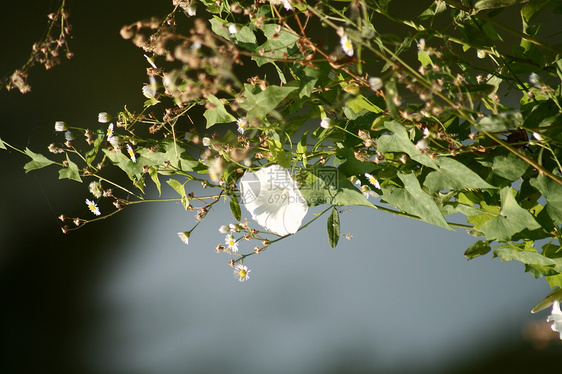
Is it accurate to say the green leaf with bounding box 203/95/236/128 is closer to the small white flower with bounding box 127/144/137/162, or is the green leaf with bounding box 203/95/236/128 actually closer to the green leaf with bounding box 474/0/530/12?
the small white flower with bounding box 127/144/137/162

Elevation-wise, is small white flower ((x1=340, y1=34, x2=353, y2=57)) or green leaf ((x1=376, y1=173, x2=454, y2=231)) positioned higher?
small white flower ((x1=340, y1=34, x2=353, y2=57))

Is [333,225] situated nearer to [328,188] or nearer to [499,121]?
[328,188]

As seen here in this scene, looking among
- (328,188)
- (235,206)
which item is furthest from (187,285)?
(328,188)

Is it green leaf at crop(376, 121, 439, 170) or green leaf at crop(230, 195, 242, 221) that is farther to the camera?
green leaf at crop(230, 195, 242, 221)

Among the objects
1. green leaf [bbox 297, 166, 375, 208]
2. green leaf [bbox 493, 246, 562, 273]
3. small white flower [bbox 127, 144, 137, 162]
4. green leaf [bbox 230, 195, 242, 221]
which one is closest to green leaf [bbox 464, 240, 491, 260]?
green leaf [bbox 493, 246, 562, 273]

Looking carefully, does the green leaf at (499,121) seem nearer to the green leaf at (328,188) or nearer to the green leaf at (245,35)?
the green leaf at (328,188)

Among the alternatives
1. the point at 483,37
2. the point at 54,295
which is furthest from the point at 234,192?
the point at 54,295
